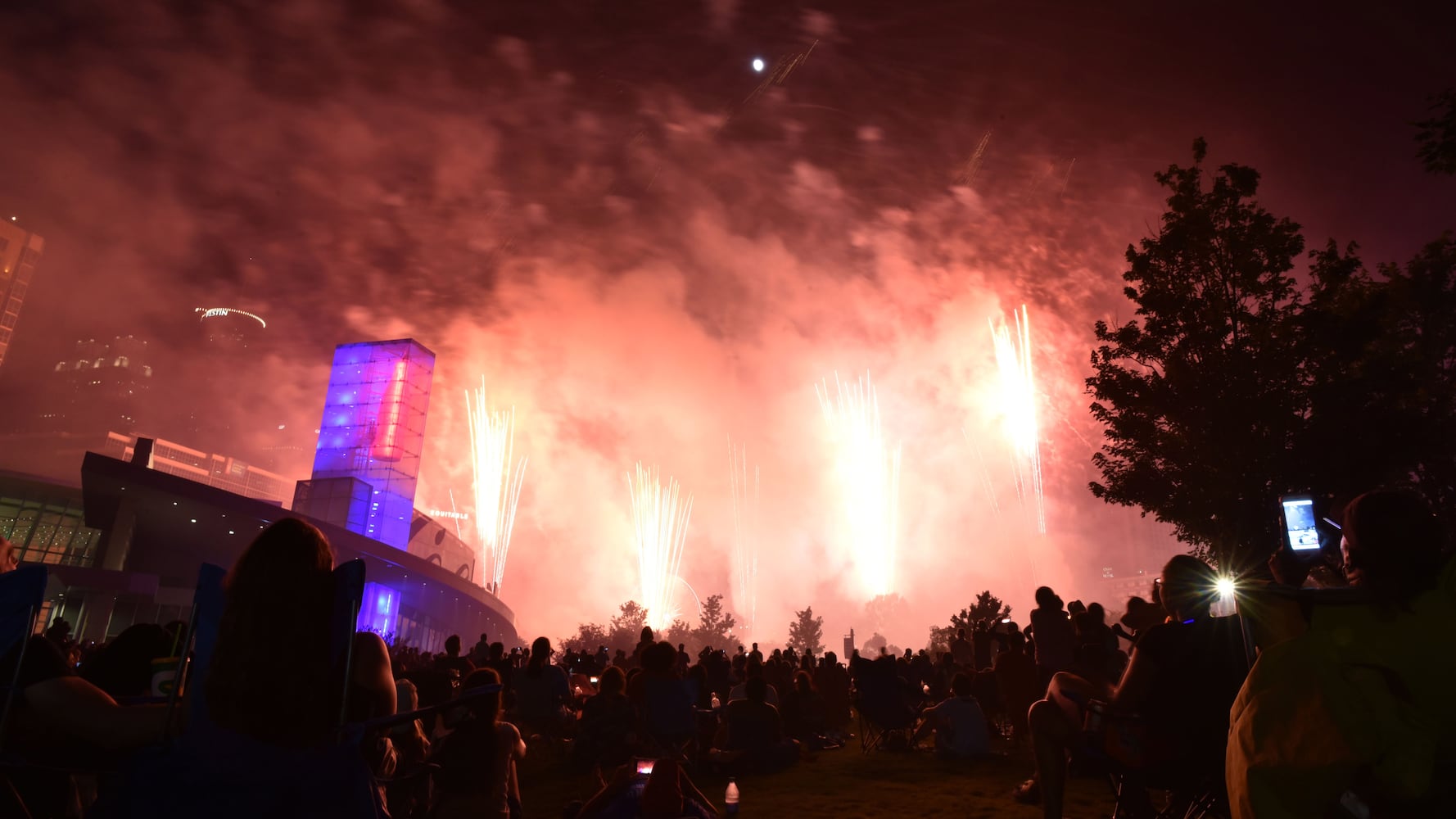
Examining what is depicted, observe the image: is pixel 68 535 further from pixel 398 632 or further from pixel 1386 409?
pixel 1386 409

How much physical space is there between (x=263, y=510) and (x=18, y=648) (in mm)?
43383

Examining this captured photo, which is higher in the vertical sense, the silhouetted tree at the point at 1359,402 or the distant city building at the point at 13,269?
the distant city building at the point at 13,269

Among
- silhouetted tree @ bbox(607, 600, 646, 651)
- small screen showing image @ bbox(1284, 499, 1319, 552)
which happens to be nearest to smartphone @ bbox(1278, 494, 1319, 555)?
small screen showing image @ bbox(1284, 499, 1319, 552)

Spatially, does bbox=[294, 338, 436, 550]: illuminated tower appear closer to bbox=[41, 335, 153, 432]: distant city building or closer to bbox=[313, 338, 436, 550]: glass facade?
bbox=[313, 338, 436, 550]: glass facade

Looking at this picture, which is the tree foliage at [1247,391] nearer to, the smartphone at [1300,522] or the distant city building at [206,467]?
the smartphone at [1300,522]

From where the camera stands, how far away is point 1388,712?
184 centimetres

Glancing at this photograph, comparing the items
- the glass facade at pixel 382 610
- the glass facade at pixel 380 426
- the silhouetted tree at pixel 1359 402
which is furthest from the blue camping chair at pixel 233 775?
the glass facade at pixel 380 426

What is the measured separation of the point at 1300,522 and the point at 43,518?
250 feet

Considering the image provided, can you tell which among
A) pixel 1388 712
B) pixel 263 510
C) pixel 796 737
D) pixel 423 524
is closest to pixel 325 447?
pixel 423 524

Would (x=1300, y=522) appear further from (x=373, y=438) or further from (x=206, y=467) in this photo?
(x=206, y=467)

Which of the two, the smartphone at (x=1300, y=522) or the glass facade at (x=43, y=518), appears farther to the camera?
the glass facade at (x=43, y=518)

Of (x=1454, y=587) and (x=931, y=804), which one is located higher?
(x=1454, y=587)

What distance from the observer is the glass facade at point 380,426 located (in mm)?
64375

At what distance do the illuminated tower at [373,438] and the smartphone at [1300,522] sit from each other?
6548 centimetres
